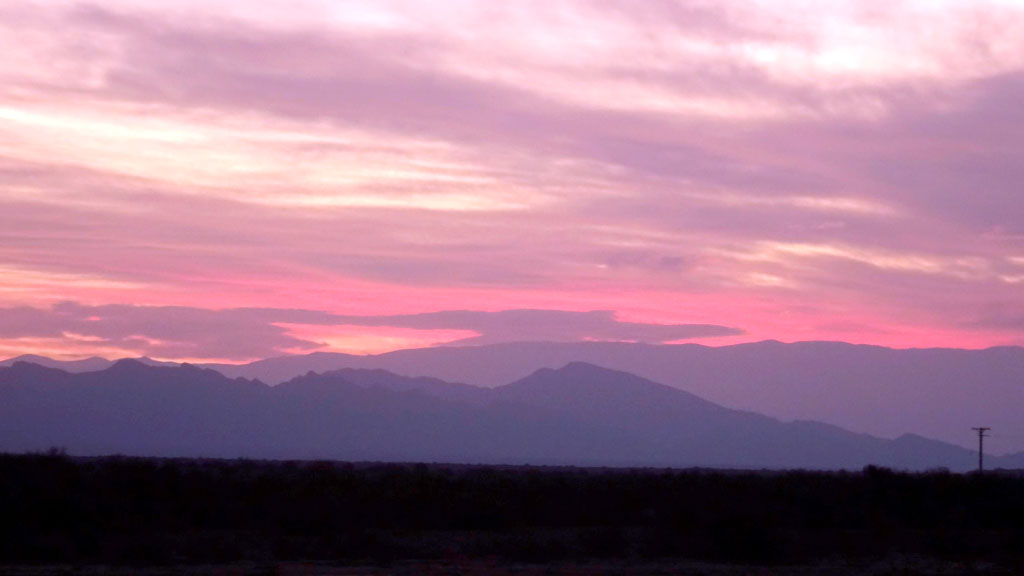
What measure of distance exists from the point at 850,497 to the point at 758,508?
33.2 feet

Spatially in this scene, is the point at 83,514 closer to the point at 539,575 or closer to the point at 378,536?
the point at 378,536

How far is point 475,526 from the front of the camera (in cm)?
3969

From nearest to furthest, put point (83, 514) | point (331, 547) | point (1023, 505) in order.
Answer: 1. point (331, 547)
2. point (83, 514)
3. point (1023, 505)

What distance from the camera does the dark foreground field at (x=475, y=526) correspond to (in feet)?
97.3

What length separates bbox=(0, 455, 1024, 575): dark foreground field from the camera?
29.7 m

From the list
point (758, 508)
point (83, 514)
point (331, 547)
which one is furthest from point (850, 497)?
point (83, 514)

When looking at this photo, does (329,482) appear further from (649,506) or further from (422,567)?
(422,567)

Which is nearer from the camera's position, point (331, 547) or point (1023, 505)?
point (331, 547)

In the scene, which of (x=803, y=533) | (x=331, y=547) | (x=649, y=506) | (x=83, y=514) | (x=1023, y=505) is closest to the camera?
(x=331, y=547)

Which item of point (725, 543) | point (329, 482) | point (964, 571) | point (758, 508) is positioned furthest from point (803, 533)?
point (329, 482)

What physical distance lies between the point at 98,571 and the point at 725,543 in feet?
51.4

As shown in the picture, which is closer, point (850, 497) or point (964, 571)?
point (964, 571)

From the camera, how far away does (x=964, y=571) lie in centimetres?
2953

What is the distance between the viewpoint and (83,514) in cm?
3369
